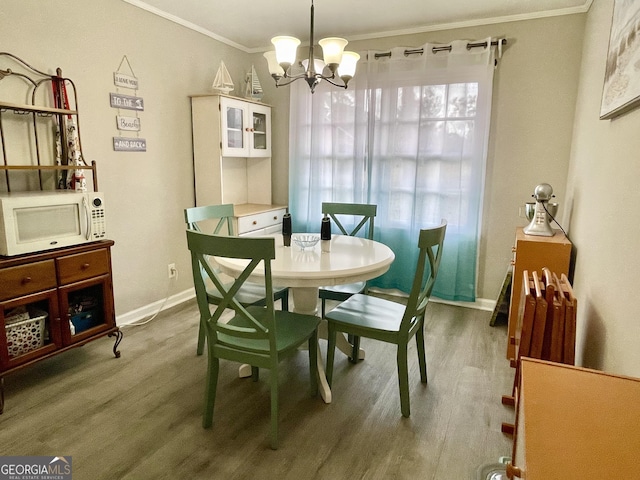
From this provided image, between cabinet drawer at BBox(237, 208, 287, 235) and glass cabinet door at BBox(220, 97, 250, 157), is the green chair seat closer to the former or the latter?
cabinet drawer at BBox(237, 208, 287, 235)

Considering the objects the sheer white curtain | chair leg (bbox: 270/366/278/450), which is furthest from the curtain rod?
chair leg (bbox: 270/366/278/450)

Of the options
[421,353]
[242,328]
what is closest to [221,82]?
[242,328]

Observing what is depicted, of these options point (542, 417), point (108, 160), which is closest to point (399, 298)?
point (108, 160)

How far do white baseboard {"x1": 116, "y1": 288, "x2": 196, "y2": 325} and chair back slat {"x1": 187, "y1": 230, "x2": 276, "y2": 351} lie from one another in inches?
61.6

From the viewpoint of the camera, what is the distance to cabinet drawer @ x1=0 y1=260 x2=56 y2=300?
1.99 m

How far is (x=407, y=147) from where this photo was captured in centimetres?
358

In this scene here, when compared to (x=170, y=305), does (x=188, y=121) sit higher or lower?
higher

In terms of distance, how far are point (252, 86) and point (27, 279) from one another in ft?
8.57

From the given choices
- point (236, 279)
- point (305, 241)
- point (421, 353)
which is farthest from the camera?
point (305, 241)

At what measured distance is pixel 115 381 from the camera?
2.31 meters

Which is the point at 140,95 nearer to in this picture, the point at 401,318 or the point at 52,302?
the point at 52,302

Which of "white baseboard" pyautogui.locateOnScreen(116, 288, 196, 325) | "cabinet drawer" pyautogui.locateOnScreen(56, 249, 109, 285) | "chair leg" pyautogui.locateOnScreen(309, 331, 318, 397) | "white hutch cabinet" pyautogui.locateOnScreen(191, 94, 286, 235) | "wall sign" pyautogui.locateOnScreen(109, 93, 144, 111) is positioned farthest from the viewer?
"white hutch cabinet" pyautogui.locateOnScreen(191, 94, 286, 235)

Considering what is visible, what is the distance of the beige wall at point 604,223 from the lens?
1376mm

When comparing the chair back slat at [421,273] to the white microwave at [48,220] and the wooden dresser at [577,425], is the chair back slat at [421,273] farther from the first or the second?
the white microwave at [48,220]
